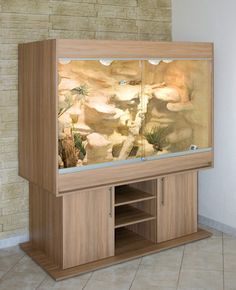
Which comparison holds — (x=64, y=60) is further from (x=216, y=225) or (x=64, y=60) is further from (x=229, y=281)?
(x=216, y=225)

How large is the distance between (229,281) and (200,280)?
0.64 ft

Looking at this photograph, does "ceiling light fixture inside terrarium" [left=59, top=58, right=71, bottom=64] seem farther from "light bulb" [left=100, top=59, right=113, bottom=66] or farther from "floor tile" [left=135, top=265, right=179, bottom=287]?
"floor tile" [left=135, top=265, right=179, bottom=287]

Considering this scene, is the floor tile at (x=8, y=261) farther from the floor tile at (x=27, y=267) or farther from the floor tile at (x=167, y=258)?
the floor tile at (x=167, y=258)

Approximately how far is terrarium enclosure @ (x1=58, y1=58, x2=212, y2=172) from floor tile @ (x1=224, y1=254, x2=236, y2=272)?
0.89 meters

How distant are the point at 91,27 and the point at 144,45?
74 cm

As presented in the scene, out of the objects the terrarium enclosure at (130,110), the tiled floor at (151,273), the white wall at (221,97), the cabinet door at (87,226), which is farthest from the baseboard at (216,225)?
the cabinet door at (87,226)

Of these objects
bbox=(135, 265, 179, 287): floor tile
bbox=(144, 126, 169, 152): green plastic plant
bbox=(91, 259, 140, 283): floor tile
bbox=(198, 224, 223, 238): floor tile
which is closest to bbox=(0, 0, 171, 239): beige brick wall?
bbox=(91, 259, 140, 283): floor tile

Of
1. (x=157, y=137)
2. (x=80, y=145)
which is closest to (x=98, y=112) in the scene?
(x=80, y=145)

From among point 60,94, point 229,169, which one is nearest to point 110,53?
point 60,94

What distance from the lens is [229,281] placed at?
3.19 meters

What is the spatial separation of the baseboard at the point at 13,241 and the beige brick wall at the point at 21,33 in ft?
0.11

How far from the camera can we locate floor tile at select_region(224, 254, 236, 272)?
134 inches

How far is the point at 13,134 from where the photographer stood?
3.70m

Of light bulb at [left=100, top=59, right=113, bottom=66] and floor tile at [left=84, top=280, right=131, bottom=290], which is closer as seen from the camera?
floor tile at [left=84, top=280, right=131, bottom=290]
